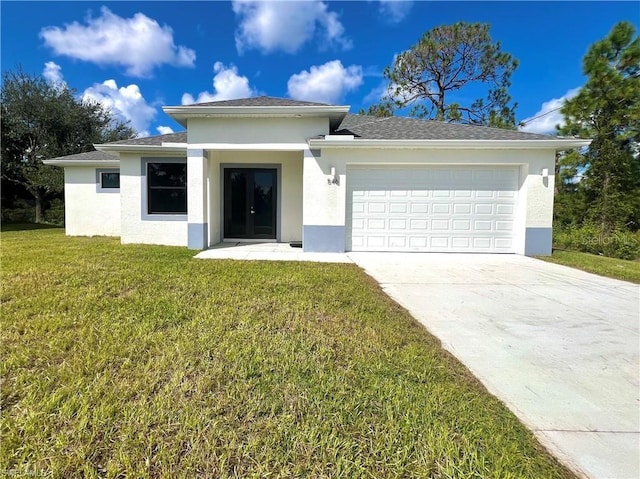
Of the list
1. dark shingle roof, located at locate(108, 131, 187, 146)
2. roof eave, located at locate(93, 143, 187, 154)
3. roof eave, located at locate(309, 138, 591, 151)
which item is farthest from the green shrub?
dark shingle roof, located at locate(108, 131, 187, 146)

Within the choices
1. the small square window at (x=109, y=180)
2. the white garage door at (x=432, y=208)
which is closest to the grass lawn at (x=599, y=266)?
the white garage door at (x=432, y=208)

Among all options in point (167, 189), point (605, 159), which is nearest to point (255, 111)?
point (167, 189)

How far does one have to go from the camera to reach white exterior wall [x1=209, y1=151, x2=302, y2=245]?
1108 cm

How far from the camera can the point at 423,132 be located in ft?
33.9

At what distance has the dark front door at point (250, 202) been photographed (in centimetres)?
1148

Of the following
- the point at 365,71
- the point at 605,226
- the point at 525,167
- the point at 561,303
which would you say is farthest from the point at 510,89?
the point at 561,303

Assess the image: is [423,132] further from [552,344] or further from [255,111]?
[552,344]

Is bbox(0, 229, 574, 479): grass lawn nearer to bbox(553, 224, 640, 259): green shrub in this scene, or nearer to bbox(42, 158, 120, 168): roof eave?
bbox(42, 158, 120, 168): roof eave

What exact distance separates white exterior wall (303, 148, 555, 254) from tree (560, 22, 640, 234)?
6660mm

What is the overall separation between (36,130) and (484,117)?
27768 millimetres

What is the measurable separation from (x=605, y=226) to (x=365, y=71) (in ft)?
47.4

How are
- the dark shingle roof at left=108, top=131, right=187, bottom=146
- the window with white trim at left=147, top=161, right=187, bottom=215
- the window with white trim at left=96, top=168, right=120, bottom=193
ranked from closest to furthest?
the dark shingle roof at left=108, top=131, right=187, bottom=146
the window with white trim at left=147, top=161, right=187, bottom=215
the window with white trim at left=96, top=168, right=120, bottom=193

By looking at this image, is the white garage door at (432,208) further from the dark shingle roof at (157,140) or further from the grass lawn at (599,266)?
the dark shingle roof at (157,140)

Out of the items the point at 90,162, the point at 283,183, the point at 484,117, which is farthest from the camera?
the point at 484,117
